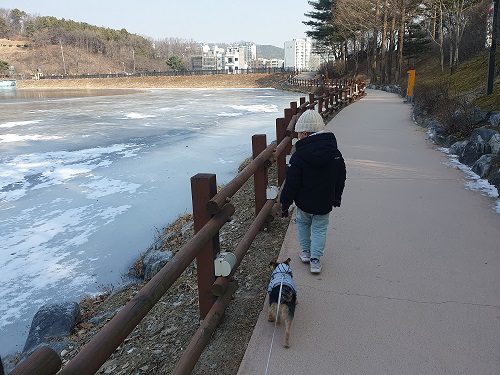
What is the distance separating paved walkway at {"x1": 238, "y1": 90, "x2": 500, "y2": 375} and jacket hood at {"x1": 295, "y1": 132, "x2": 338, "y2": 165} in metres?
1.01

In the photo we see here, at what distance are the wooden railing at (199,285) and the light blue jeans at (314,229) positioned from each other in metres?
0.44

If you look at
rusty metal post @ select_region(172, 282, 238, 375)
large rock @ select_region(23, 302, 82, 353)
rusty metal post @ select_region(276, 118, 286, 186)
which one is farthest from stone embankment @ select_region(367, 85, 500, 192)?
large rock @ select_region(23, 302, 82, 353)

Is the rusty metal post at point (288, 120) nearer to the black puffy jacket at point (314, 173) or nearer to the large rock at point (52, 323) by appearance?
the black puffy jacket at point (314, 173)

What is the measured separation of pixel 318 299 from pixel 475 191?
3570 millimetres

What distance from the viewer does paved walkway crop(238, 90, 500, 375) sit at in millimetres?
2559

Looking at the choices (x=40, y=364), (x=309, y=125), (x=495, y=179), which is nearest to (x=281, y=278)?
(x=309, y=125)

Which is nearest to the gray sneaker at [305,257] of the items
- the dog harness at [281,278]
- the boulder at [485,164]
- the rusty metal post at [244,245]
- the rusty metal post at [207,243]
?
the rusty metal post at [244,245]

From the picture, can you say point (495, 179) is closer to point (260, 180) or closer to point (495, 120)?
point (495, 120)

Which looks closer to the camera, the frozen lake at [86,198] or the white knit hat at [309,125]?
the white knit hat at [309,125]

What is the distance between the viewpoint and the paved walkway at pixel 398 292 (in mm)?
2559

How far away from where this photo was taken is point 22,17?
15775 centimetres

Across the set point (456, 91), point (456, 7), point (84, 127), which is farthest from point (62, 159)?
point (456, 7)

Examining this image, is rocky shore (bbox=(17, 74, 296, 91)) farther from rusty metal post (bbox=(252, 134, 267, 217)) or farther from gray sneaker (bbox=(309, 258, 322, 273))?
gray sneaker (bbox=(309, 258, 322, 273))

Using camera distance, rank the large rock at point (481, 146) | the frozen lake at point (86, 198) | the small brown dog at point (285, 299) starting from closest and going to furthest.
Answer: the small brown dog at point (285, 299) → the frozen lake at point (86, 198) → the large rock at point (481, 146)
